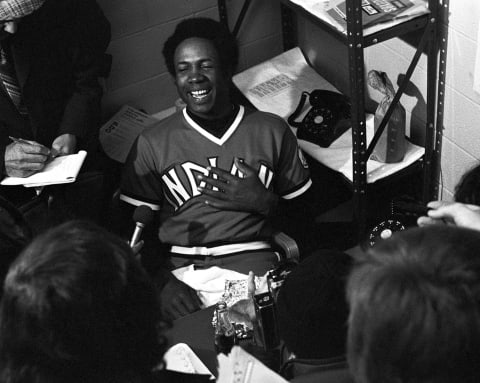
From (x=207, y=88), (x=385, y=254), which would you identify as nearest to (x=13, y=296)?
(x=385, y=254)

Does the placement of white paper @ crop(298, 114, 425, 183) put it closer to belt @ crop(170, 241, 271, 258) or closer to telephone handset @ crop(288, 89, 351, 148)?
telephone handset @ crop(288, 89, 351, 148)

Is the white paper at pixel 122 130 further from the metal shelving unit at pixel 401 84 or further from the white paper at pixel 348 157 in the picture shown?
the metal shelving unit at pixel 401 84

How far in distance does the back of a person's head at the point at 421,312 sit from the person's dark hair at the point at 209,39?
1.46 metres

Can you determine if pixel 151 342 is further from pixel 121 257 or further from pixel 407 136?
pixel 407 136

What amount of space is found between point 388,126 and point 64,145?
46.8 inches

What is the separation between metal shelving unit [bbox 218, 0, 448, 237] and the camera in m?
2.21

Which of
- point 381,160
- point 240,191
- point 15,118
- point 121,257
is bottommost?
point 381,160

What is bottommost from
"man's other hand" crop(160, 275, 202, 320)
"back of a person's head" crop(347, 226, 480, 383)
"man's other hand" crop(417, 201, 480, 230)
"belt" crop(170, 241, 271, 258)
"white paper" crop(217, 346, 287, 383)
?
"man's other hand" crop(160, 275, 202, 320)

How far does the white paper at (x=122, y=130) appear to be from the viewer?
292 cm

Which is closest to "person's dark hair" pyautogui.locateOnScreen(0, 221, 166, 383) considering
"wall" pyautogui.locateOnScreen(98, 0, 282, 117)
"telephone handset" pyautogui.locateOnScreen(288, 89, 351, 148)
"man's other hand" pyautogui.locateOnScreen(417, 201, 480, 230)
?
"man's other hand" pyautogui.locateOnScreen(417, 201, 480, 230)

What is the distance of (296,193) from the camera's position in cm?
229

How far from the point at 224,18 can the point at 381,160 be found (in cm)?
107

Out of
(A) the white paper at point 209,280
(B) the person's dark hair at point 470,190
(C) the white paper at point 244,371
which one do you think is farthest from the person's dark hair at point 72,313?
(A) the white paper at point 209,280

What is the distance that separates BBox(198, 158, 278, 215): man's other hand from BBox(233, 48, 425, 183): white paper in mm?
491
